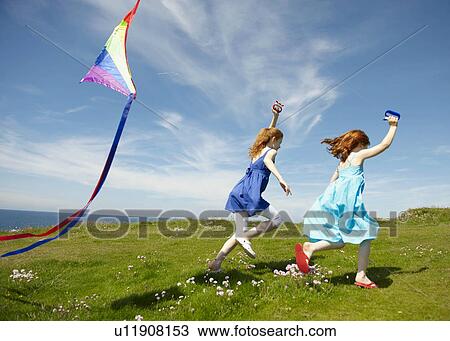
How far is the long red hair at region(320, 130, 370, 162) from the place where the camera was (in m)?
8.35

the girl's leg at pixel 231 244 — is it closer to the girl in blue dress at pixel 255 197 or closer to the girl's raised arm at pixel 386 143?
the girl in blue dress at pixel 255 197

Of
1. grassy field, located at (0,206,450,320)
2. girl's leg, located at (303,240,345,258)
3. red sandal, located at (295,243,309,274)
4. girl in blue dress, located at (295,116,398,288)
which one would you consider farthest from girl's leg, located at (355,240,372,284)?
red sandal, located at (295,243,309,274)

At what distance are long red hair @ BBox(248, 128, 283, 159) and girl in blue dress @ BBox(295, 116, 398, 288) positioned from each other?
1.64 meters

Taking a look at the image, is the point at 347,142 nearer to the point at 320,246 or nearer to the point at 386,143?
the point at 386,143

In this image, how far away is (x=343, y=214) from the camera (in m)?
7.95

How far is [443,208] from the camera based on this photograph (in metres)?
24.6

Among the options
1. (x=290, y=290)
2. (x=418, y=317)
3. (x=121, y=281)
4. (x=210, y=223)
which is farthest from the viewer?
(x=210, y=223)

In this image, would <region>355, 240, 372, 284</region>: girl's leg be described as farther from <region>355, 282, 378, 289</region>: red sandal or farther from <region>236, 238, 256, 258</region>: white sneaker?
<region>236, 238, 256, 258</region>: white sneaker

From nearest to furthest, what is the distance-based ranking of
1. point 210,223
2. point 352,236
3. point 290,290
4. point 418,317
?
point 418,317 → point 290,290 → point 352,236 → point 210,223

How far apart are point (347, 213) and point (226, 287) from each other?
308 centimetres

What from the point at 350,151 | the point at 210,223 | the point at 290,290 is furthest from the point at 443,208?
the point at 290,290

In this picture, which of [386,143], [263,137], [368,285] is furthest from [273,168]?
[368,285]
